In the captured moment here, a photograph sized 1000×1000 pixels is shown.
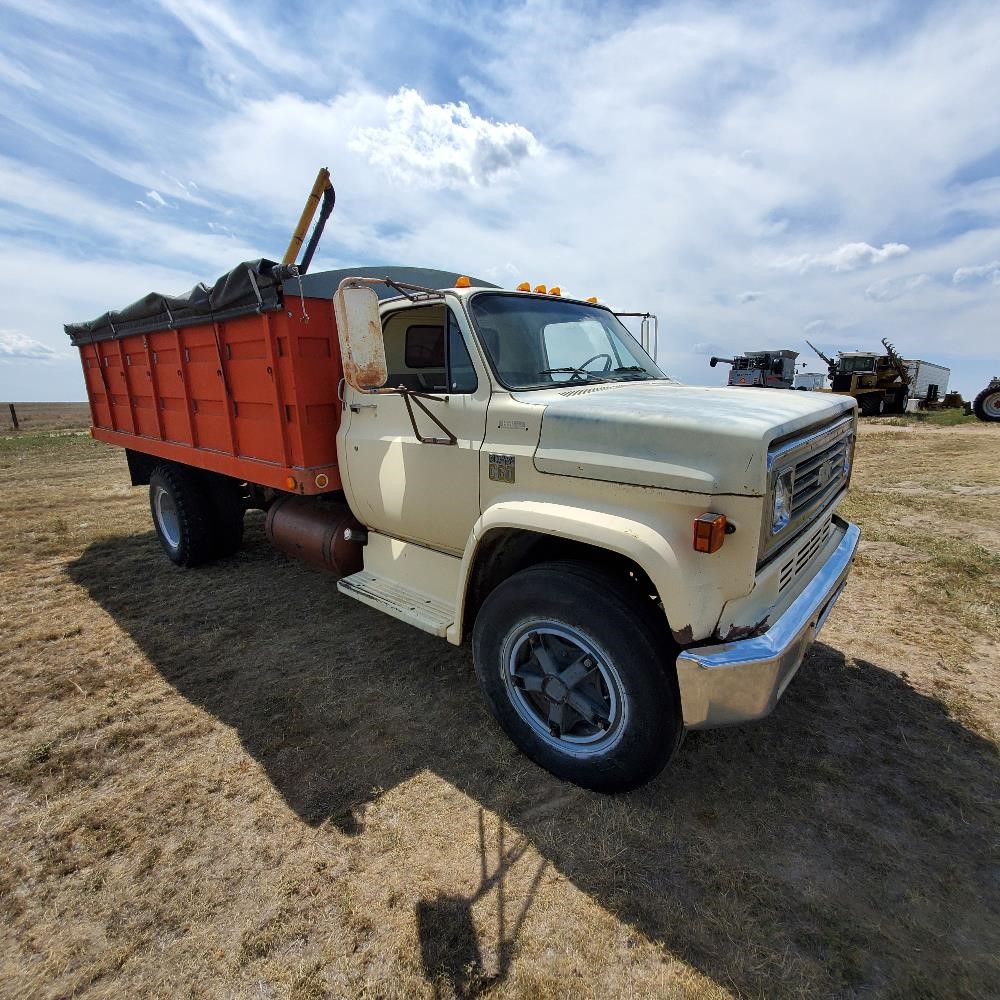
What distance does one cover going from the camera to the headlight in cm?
207

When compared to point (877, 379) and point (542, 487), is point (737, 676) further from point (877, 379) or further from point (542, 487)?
point (877, 379)

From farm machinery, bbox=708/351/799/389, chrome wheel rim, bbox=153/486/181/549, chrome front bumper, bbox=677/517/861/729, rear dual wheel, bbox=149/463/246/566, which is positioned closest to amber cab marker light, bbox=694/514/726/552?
chrome front bumper, bbox=677/517/861/729

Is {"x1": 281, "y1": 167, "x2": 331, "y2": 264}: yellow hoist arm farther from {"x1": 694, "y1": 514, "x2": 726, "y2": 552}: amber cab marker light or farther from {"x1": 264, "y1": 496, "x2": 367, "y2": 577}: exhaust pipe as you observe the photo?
{"x1": 694, "y1": 514, "x2": 726, "y2": 552}: amber cab marker light

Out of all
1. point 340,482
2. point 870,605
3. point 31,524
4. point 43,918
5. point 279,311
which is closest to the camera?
point 43,918

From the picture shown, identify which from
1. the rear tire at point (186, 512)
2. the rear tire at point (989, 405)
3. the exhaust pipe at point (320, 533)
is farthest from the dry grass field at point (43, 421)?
the rear tire at point (989, 405)

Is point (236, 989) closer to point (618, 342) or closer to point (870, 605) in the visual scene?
point (618, 342)

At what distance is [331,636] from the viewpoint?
392cm

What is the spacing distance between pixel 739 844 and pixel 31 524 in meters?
8.02

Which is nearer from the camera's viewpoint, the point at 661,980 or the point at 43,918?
the point at 661,980

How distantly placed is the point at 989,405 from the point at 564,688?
22699 mm

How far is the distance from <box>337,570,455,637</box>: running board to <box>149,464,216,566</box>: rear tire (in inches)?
86.8

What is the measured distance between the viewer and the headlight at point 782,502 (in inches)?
81.4

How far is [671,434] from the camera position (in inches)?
82.1

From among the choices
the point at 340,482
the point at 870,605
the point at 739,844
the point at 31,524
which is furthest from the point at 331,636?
the point at 31,524
